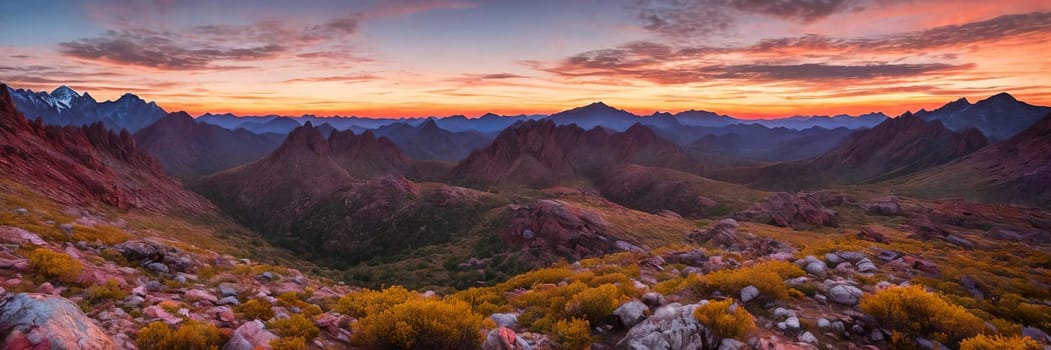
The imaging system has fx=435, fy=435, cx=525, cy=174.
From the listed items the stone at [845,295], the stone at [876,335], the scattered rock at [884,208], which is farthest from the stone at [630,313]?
the scattered rock at [884,208]

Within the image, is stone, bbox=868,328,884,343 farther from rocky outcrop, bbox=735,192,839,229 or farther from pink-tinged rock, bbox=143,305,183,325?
rocky outcrop, bbox=735,192,839,229

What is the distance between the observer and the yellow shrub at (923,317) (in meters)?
11.9

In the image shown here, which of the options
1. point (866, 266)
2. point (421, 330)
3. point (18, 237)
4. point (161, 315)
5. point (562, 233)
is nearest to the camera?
point (421, 330)

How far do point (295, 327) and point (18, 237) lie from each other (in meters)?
15.5

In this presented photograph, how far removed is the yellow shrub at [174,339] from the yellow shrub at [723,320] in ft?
40.0

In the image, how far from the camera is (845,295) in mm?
14938

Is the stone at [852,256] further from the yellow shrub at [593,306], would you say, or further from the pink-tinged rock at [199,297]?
the pink-tinged rock at [199,297]

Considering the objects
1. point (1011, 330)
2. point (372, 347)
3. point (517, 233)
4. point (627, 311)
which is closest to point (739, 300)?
point (627, 311)

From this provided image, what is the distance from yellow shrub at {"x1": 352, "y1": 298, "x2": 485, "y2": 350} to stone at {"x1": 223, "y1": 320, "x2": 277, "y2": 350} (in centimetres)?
210

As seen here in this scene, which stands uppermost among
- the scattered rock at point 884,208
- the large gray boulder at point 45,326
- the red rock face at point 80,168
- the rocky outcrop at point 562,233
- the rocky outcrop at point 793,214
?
the large gray boulder at point 45,326

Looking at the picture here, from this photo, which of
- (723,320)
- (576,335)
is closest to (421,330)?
(576,335)

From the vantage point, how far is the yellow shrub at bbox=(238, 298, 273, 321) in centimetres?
1371

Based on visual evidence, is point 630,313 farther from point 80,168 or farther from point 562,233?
point 80,168

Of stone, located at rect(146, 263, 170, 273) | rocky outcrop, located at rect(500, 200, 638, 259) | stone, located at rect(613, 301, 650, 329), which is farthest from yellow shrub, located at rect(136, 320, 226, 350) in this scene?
rocky outcrop, located at rect(500, 200, 638, 259)
